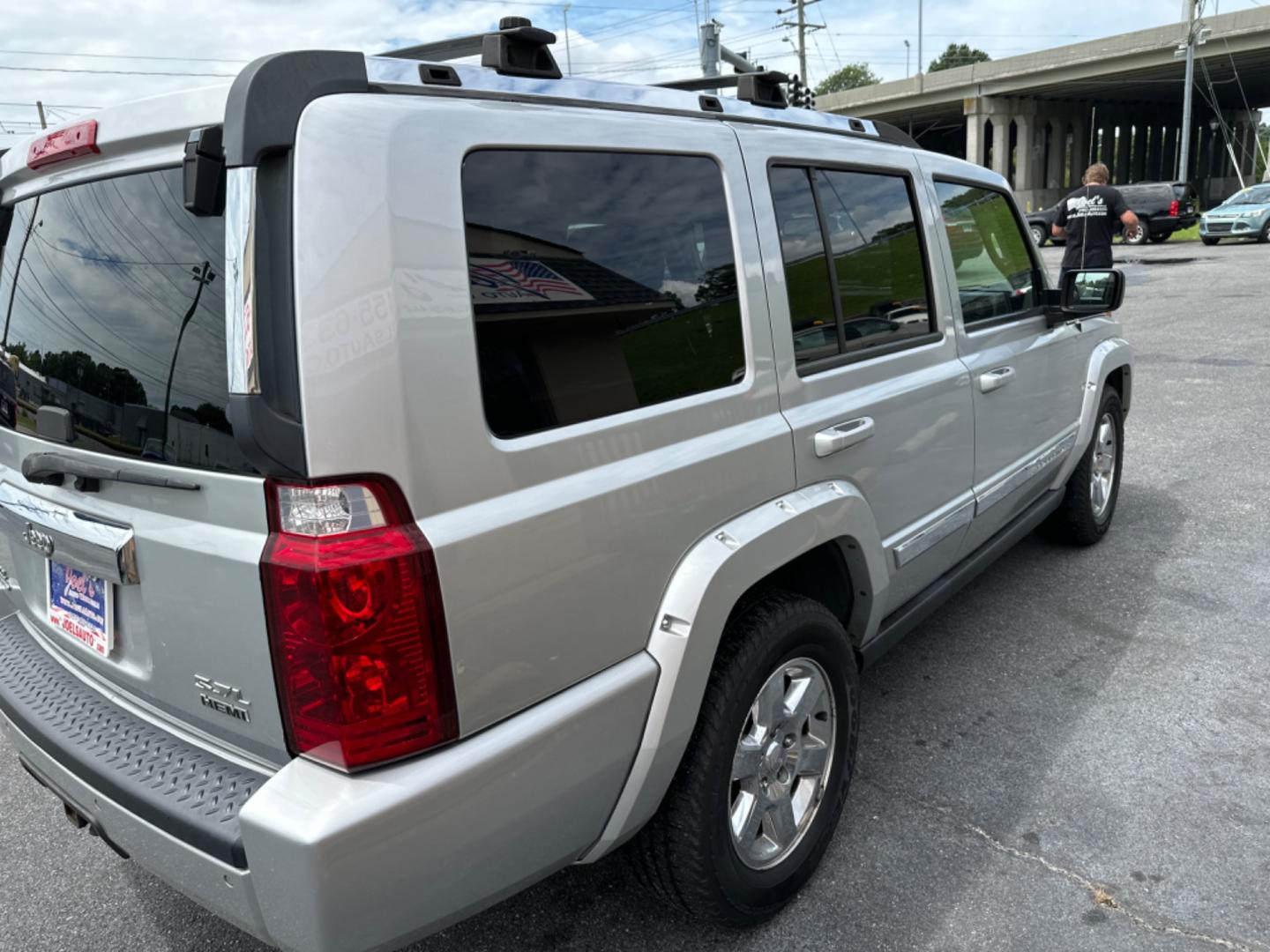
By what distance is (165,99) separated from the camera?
178 centimetres

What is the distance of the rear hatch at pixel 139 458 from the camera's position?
172cm

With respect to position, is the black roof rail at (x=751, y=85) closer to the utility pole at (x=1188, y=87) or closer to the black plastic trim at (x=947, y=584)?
the black plastic trim at (x=947, y=584)

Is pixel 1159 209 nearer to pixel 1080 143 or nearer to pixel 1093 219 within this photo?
pixel 1093 219

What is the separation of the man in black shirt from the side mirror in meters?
5.91

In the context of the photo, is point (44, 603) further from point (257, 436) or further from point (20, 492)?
point (257, 436)

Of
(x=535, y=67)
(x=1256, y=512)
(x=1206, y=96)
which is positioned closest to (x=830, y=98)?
(x=1206, y=96)

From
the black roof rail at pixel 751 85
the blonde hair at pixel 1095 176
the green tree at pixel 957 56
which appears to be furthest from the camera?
the green tree at pixel 957 56

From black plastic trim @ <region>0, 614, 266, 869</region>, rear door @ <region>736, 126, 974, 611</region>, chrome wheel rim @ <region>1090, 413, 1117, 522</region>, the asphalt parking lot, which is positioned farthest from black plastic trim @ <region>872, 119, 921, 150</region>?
black plastic trim @ <region>0, 614, 266, 869</region>

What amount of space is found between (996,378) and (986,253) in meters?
0.57

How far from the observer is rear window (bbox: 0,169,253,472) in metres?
1.74

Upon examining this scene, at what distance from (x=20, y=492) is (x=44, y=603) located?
0.28 m

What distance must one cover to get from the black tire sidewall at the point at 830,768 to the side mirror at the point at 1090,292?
2.30 meters

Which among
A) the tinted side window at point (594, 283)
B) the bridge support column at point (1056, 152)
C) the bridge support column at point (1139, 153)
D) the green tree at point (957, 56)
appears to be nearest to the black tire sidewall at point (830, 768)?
the tinted side window at point (594, 283)

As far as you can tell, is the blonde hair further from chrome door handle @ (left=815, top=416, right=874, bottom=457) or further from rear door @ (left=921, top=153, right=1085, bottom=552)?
chrome door handle @ (left=815, top=416, right=874, bottom=457)
